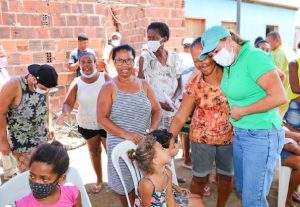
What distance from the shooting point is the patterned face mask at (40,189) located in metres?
1.71

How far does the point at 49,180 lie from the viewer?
5.70 feet

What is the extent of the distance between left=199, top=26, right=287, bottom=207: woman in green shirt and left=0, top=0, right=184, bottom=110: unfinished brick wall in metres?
3.83

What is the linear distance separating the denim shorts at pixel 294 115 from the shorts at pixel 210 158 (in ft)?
3.63

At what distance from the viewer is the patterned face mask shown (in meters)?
1.71

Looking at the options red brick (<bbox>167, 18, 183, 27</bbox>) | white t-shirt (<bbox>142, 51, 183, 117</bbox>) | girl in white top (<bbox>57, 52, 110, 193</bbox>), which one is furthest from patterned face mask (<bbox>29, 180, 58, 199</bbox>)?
red brick (<bbox>167, 18, 183, 27</bbox>)

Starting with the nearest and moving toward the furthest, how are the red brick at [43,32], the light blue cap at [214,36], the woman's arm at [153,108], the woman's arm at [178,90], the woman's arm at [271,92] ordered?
the woman's arm at [271,92] → the light blue cap at [214,36] → the woman's arm at [153,108] → the woman's arm at [178,90] → the red brick at [43,32]

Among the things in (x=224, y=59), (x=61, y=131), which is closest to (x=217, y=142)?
(x=224, y=59)

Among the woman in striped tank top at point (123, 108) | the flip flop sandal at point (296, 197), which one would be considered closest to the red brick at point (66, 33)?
the woman in striped tank top at point (123, 108)

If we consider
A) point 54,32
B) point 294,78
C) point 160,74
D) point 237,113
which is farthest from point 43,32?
point 237,113

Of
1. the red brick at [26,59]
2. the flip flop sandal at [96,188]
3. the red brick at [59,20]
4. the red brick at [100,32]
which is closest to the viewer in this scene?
the flip flop sandal at [96,188]

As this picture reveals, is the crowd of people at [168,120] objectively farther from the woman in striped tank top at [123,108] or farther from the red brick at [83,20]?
the red brick at [83,20]

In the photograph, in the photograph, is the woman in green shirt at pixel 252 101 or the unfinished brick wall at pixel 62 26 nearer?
the woman in green shirt at pixel 252 101

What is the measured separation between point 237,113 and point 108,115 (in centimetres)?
108

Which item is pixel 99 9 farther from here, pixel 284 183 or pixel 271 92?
pixel 271 92
